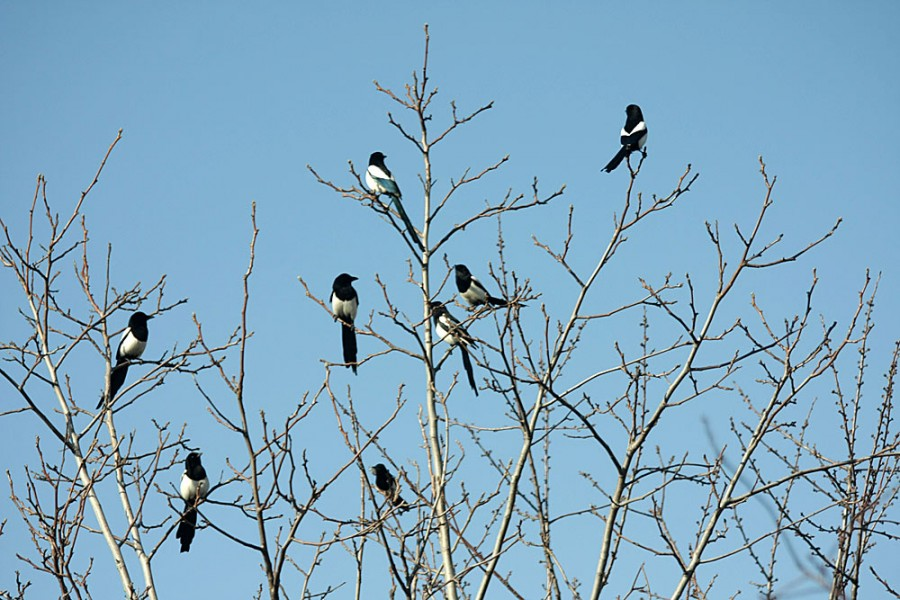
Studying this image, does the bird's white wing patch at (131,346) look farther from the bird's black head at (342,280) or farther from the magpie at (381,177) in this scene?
the magpie at (381,177)

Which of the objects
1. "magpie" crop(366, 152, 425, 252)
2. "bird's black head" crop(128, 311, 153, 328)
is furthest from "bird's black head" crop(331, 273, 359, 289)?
"bird's black head" crop(128, 311, 153, 328)

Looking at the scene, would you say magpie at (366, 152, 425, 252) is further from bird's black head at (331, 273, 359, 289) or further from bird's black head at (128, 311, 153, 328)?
bird's black head at (128, 311, 153, 328)

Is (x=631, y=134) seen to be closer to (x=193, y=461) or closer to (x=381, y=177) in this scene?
(x=381, y=177)

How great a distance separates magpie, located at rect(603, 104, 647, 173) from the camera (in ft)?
20.1

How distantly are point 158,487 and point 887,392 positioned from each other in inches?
109

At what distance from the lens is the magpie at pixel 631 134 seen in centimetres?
611

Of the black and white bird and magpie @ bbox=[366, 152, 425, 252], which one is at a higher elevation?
magpie @ bbox=[366, 152, 425, 252]

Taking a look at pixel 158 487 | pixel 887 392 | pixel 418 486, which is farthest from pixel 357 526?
pixel 887 392

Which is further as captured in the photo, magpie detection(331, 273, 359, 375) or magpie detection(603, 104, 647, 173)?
magpie detection(331, 273, 359, 375)

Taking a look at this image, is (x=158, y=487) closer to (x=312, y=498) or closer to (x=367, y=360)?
(x=312, y=498)

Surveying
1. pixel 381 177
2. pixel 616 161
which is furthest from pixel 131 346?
pixel 616 161

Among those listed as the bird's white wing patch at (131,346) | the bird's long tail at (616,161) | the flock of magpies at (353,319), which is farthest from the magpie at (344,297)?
the bird's long tail at (616,161)

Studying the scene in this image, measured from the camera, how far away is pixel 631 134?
6633 millimetres

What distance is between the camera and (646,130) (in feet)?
22.0
